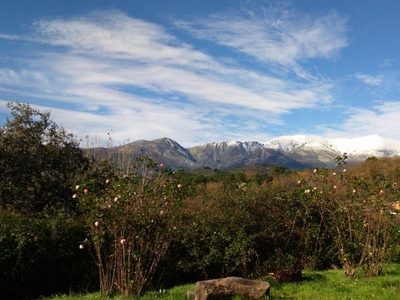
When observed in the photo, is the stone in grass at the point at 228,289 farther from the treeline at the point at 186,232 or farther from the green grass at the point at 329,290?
the treeline at the point at 186,232

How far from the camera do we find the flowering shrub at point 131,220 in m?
6.80

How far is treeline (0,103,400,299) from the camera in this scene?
699 centimetres

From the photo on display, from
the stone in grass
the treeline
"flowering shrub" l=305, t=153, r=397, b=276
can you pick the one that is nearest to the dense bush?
the treeline

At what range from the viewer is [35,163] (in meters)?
16.7

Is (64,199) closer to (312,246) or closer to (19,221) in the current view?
(19,221)

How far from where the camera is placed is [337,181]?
10.0 metres

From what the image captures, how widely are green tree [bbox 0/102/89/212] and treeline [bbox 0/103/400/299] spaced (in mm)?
6081

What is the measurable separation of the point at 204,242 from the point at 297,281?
276 centimetres

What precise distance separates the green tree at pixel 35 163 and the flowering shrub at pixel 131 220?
8.64 metres

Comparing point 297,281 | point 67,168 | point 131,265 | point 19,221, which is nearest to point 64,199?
point 67,168

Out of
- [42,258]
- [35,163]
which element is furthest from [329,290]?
[35,163]

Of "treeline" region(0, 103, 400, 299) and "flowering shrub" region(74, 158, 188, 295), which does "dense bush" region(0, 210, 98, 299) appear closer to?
"treeline" region(0, 103, 400, 299)

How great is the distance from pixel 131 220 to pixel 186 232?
125 inches

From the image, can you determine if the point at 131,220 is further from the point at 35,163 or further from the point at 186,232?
the point at 35,163
